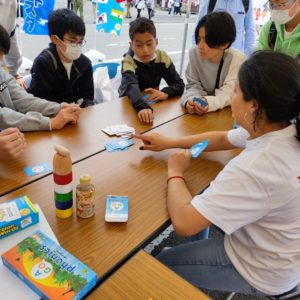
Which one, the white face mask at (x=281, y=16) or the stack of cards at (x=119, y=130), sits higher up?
the white face mask at (x=281, y=16)

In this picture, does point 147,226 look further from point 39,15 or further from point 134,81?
point 39,15

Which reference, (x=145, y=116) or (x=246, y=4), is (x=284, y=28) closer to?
(x=246, y=4)

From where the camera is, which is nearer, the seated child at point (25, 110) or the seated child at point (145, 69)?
the seated child at point (25, 110)

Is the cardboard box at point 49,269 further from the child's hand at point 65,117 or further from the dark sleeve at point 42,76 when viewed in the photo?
the dark sleeve at point 42,76

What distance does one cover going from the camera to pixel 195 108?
1814 millimetres

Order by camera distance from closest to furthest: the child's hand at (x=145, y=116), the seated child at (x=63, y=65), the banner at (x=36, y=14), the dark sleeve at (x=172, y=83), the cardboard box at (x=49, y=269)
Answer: the cardboard box at (x=49, y=269), the child's hand at (x=145, y=116), the seated child at (x=63, y=65), the dark sleeve at (x=172, y=83), the banner at (x=36, y=14)

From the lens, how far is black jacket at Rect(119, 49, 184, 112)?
206 centimetres

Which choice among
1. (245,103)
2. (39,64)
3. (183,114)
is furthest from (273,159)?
(39,64)

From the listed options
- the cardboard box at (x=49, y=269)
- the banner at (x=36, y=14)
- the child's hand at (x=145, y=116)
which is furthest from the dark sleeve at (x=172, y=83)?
the banner at (x=36, y=14)

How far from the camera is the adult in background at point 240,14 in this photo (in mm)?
2797

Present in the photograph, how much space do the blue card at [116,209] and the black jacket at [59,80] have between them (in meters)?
1.28

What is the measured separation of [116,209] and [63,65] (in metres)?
1.38

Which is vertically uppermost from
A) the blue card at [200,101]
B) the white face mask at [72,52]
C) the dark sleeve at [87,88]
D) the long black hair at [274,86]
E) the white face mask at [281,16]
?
the white face mask at [281,16]

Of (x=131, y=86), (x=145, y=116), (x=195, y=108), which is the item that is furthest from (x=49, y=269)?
(x=131, y=86)
